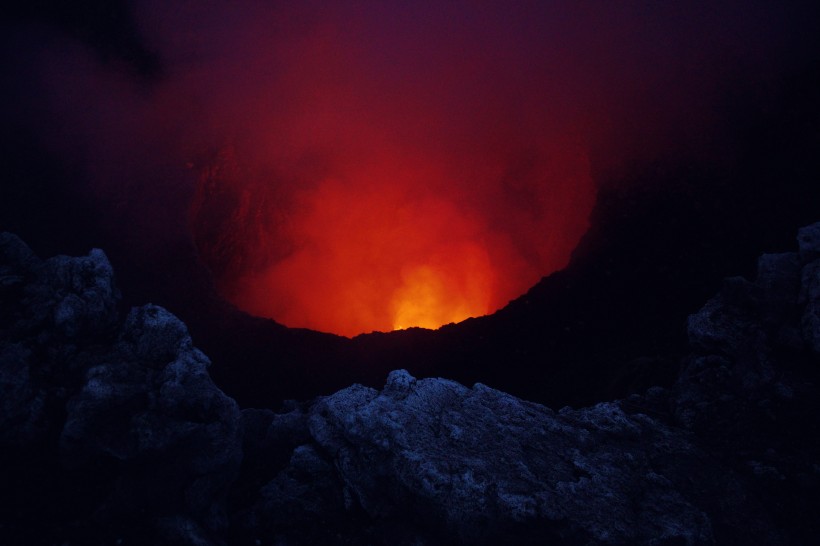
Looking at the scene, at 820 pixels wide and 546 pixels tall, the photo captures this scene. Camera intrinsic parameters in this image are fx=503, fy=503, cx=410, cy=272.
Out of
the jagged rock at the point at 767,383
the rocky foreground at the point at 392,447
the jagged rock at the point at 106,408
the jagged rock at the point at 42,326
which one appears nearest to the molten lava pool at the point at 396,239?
the jagged rock at the point at 767,383

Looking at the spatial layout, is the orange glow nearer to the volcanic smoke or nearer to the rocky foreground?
the volcanic smoke

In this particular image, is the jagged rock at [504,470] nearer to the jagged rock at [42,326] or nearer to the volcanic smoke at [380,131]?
the jagged rock at [42,326]

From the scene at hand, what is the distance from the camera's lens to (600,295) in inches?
440

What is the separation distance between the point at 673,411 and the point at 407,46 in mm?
17227

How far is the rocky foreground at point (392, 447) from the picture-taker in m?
5.52

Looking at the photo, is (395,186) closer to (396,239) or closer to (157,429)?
(396,239)

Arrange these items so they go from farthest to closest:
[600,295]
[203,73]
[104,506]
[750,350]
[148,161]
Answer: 1. [203,73]
2. [148,161]
3. [600,295]
4. [750,350]
5. [104,506]

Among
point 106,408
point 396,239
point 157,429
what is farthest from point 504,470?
point 396,239

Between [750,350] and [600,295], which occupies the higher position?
[600,295]

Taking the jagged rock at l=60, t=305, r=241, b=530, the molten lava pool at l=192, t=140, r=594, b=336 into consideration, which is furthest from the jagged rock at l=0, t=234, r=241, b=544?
the molten lava pool at l=192, t=140, r=594, b=336

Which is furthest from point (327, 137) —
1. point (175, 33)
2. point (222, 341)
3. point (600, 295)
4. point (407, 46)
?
point (600, 295)

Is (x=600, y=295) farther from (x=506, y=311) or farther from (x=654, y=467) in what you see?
(x=654, y=467)

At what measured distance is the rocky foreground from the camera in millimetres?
5516

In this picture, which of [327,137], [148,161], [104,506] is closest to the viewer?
[104,506]
